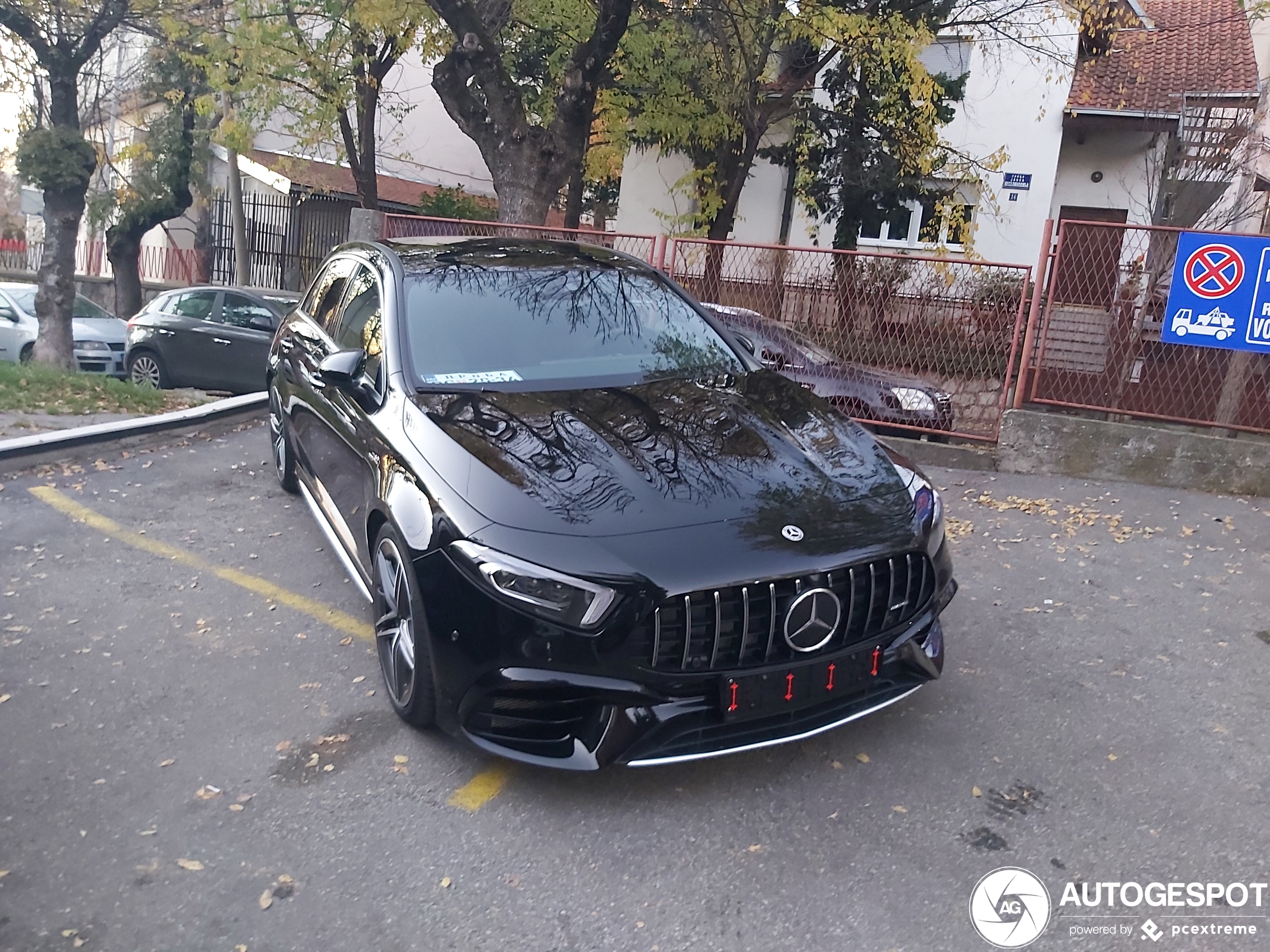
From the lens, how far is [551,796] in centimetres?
337

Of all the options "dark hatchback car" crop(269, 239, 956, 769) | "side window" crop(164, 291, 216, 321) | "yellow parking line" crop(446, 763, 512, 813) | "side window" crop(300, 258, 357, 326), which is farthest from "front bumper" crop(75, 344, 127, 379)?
"yellow parking line" crop(446, 763, 512, 813)

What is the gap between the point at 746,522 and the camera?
10.8 feet

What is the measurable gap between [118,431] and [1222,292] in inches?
315

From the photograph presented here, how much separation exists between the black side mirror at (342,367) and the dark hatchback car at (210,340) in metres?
8.63

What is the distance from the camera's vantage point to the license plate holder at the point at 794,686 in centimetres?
310

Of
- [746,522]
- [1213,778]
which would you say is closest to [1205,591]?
[1213,778]

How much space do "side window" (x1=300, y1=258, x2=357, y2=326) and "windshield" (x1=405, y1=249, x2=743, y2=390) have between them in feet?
2.36

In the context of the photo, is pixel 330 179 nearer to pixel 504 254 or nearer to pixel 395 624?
pixel 504 254

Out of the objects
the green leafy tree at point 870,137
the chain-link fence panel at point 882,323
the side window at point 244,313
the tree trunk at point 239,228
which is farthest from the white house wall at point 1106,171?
the tree trunk at point 239,228

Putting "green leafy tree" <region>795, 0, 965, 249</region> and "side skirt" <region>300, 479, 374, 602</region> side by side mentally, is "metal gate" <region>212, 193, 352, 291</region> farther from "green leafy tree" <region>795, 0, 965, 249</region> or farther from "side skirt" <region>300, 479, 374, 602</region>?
"side skirt" <region>300, 479, 374, 602</region>

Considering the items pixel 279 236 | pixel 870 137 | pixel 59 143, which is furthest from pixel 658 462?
pixel 279 236

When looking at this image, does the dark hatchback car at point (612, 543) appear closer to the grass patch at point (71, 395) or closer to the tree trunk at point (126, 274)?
the grass patch at point (71, 395)

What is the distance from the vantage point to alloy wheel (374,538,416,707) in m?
3.57

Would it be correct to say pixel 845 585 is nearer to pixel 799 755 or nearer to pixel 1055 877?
pixel 799 755
